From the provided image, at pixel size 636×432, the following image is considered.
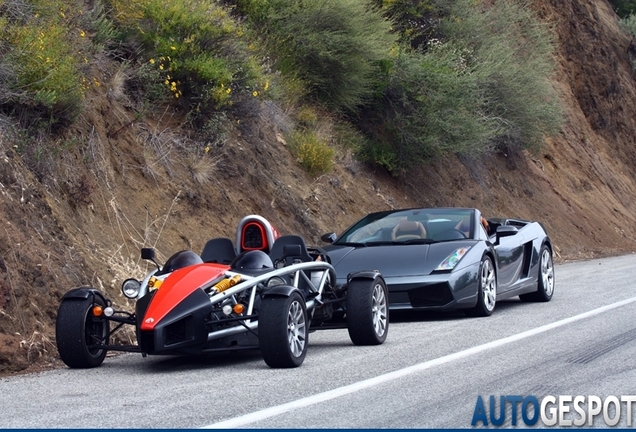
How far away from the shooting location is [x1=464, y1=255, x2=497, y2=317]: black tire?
11623mm

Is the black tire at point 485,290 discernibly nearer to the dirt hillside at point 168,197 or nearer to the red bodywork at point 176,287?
the red bodywork at point 176,287

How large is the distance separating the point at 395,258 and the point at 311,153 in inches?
298

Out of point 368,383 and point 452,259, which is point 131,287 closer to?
point 368,383

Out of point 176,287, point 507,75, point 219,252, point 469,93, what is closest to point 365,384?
point 176,287

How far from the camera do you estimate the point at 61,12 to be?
14328 millimetres

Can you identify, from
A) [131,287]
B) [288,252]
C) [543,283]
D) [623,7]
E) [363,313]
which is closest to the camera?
[131,287]

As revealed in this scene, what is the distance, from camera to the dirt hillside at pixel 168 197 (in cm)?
1019

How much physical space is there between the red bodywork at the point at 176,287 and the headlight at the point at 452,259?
136 inches

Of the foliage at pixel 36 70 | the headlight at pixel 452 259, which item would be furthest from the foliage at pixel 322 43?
the headlight at pixel 452 259

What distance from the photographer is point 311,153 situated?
18.9 m

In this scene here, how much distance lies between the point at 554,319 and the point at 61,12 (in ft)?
27.4

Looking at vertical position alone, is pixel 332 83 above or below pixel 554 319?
above

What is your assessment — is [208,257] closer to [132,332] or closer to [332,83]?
[132,332]

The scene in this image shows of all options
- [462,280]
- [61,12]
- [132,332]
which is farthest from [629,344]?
[61,12]
